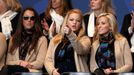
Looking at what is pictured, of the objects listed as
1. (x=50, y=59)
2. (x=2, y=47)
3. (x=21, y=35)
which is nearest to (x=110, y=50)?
(x=50, y=59)

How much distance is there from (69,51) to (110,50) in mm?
393

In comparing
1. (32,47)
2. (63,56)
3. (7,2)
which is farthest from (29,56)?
(7,2)

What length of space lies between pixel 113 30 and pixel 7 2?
1309 millimetres

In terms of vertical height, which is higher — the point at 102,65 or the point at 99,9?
the point at 99,9

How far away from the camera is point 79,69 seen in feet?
14.5

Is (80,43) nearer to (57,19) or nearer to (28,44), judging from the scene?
(28,44)

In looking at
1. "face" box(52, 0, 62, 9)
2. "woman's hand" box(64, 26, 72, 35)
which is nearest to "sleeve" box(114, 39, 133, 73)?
"woman's hand" box(64, 26, 72, 35)

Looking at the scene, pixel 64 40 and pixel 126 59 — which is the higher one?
pixel 64 40

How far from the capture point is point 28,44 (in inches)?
183

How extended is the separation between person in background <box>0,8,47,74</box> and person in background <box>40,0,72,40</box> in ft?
0.81

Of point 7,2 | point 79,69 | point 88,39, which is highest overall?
point 7,2

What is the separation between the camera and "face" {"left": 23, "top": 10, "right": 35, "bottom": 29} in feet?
15.3

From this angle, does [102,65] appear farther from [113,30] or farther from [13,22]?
[13,22]

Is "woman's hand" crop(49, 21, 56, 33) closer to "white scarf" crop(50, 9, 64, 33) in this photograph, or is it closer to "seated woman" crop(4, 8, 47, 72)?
"white scarf" crop(50, 9, 64, 33)
